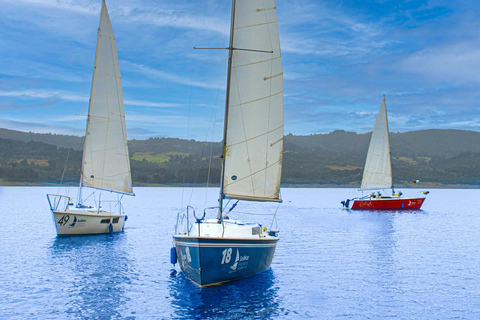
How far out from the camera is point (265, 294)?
24.0 meters

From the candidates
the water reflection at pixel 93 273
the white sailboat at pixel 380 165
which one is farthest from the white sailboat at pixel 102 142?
the white sailboat at pixel 380 165

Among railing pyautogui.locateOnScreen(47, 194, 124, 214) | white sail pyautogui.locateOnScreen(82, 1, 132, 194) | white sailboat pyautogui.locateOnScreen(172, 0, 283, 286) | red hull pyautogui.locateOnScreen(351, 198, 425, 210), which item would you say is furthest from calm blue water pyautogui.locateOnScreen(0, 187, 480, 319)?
red hull pyautogui.locateOnScreen(351, 198, 425, 210)

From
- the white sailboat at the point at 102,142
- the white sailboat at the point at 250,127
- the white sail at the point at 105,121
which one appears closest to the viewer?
the white sailboat at the point at 250,127

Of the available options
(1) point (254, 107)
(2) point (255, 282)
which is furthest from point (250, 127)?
(2) point (255, 282)

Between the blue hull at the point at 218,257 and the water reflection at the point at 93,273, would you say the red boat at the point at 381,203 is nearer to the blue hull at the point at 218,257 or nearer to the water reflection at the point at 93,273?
the water reflection at the point at 93,273

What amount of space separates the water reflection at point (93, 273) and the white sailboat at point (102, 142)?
148 centimetres

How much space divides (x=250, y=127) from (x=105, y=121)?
72.5ft

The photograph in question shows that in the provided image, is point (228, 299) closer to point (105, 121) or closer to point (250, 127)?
point (250, 127)

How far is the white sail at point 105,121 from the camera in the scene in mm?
42469

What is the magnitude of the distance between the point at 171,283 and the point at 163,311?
501cm

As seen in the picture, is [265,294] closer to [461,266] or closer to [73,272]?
[73,272]

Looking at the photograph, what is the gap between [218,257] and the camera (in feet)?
73.7

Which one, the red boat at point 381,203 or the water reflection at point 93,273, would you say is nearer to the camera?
the water reflection at point 93,273

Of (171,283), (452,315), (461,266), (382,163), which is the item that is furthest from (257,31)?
(382,163)
